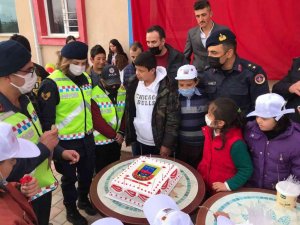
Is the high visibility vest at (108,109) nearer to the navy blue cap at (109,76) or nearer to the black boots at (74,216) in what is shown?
the navy blue cap at (109,76)

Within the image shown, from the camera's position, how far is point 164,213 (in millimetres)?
969

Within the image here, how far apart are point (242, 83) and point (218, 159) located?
0.80m

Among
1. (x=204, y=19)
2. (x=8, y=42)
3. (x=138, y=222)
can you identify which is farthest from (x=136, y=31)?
(x=138, y=222)

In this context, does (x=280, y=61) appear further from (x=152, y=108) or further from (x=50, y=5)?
(x=50, y=5)

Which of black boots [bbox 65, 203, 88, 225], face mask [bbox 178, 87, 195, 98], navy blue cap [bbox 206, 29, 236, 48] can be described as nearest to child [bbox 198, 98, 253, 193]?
face mask [bbox 178, 87, 195, 98]

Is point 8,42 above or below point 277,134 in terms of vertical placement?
above

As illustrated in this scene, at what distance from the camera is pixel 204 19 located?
3414mm

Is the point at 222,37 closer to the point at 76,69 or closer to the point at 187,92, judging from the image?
the point at 187,92

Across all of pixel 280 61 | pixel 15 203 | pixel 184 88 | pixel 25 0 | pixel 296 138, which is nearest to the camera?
pixel 15 203

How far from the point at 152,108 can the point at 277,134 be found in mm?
1221

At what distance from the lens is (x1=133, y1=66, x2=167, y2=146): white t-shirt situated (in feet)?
8.98

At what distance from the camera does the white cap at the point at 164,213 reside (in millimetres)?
912

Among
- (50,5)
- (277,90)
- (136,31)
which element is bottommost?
(277,90)

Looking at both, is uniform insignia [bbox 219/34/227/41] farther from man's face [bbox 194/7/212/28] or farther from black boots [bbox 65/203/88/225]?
black boots [bbox 65/203/88/225]
